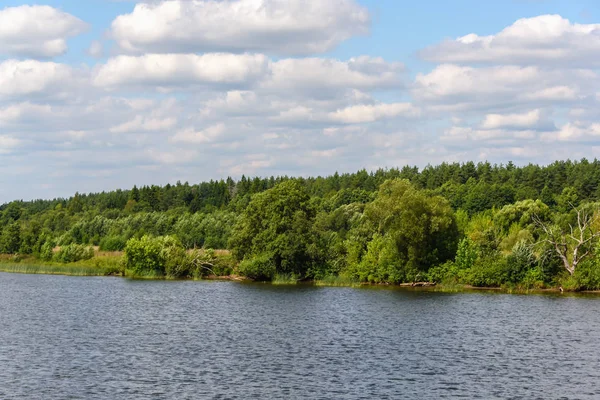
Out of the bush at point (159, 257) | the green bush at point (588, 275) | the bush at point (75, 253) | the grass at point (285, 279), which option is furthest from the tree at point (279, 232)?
the bush at point (75, 253)

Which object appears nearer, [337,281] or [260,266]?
[337,281]

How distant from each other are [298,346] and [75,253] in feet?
268

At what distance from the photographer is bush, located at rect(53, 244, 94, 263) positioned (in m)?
117

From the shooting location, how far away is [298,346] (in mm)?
44406

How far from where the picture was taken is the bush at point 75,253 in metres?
117

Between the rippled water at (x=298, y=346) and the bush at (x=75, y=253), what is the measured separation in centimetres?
4439

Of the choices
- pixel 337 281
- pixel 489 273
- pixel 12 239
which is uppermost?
pixel 12 239

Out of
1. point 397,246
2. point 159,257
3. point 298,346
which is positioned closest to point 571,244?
point 397,246

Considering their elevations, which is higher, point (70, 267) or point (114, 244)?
point (114, 244)

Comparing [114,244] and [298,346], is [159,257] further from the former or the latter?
[298,346]

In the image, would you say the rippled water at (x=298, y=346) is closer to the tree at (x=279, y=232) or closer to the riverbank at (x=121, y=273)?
the riverbank at (x=121, y=273)

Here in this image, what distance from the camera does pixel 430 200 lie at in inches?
3388

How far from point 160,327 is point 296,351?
1331 cm

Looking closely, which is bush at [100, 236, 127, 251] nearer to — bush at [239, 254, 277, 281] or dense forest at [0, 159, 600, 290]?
dense forest at [0, 159, 600, 290]
